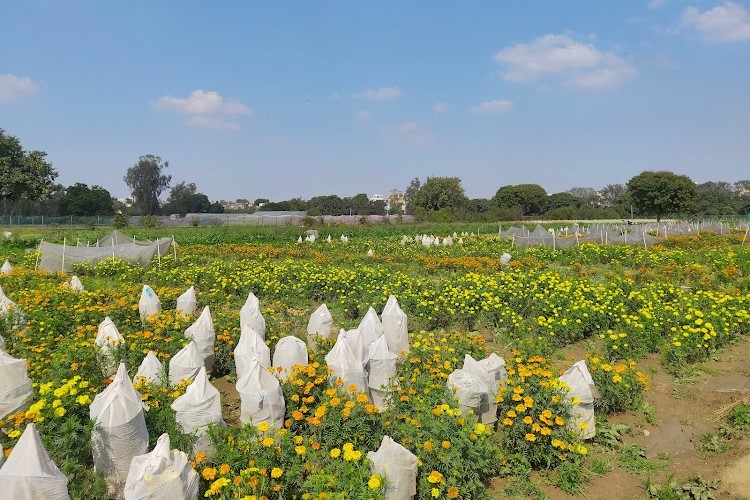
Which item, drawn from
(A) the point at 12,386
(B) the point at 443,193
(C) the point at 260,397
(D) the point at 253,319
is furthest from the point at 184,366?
(B) the point at 443,193

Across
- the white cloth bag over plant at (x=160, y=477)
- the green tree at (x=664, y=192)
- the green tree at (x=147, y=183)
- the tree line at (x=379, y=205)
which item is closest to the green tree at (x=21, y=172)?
the tree line at (x=379, y=205)

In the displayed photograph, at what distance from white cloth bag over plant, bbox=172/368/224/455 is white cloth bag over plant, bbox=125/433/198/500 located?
2.46 feet

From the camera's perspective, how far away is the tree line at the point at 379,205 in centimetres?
3756

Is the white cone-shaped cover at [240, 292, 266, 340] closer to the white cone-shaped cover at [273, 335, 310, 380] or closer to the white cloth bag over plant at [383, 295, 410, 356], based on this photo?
the white cone-shaped cover at [273, 335, 310, 380]

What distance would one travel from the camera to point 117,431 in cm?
333

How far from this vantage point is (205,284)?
1040cm

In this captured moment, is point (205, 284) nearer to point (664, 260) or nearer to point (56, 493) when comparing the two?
point (56, 493)

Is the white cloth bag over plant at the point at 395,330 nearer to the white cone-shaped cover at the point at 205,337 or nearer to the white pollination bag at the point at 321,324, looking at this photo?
the white pollination bag at the point at 321,324

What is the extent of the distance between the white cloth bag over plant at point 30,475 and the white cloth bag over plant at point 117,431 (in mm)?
562

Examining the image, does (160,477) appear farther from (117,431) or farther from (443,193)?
(443,193)

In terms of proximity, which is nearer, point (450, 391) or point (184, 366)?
point (450, 391)

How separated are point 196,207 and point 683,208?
233 feet

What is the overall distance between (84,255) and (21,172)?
103ft

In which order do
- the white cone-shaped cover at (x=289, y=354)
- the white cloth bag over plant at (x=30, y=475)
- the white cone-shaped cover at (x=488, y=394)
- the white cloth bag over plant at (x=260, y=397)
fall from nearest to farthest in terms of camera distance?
the white cloth bag over plant at (x=30, y=475)
the white cloth bag over plant at (x=260, y=397)
the white cone-shaped cover at (x=488, y=394)
the white cone-shaped cover at (x=289, y=354)
